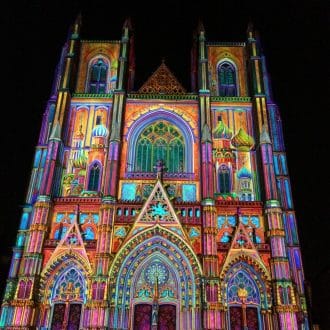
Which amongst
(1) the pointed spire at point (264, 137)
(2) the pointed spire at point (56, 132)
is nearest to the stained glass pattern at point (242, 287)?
(1) the pointed spire at point (264, 137)

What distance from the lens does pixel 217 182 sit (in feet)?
94.4

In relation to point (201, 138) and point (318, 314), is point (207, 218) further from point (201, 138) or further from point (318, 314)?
point (318, 314)

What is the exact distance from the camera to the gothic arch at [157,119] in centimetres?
3019

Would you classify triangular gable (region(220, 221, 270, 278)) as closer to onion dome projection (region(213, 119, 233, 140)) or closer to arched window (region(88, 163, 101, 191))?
onion dome projection (region(213, 119, 233, 140))

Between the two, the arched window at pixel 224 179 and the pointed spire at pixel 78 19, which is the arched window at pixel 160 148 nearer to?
the arched window at pixel 224 179

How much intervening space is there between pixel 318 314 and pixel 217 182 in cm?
1315

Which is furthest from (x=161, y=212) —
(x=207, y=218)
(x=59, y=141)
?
(x=59, y=141)

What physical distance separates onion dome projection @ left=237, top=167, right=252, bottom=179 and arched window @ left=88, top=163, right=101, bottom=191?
10.4 metres

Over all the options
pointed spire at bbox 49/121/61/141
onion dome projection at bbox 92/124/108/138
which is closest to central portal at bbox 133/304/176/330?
onion dome projection at bbox 92/124/108/138

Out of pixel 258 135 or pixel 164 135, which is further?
pixel 164 135

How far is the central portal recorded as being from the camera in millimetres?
23578

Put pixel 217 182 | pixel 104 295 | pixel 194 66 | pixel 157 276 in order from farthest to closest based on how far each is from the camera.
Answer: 1. pixel 194 66
2. pixel 217 182
3. pixel 157 276
4. pixel 104 295

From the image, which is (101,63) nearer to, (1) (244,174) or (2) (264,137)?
(2) (264,137)

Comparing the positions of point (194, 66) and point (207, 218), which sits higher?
point (194, 66)
